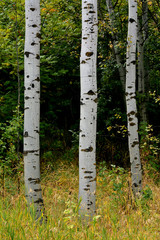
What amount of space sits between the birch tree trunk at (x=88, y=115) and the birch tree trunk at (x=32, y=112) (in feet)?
2.41

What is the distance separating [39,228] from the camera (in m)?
3.10

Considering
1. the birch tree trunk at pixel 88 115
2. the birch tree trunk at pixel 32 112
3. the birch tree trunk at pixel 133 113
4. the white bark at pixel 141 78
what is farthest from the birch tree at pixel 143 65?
the birch tree trunk at pixel 32 112

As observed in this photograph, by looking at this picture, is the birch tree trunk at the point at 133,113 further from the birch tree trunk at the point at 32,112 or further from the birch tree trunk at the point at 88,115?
the birch tree trunk at the point at 32,112

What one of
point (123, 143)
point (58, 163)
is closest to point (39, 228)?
point (58, 163)

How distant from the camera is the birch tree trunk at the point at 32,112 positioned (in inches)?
165

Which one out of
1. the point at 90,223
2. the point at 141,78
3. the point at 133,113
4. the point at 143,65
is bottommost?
the point at 90,223

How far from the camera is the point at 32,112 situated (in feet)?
14.0

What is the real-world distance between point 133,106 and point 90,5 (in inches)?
96.9

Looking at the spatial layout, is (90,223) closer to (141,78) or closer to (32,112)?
(32,112)

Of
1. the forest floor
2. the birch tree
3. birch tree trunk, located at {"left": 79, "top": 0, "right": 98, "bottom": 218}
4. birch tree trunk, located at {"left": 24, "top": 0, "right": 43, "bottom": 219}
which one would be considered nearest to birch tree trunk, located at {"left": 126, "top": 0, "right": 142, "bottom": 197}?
the forest floor

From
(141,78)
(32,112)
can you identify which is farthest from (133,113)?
(141,78)

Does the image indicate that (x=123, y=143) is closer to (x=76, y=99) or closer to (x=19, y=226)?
(x=76, y=99)

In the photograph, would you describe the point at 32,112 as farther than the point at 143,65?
No

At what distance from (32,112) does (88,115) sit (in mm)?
942
